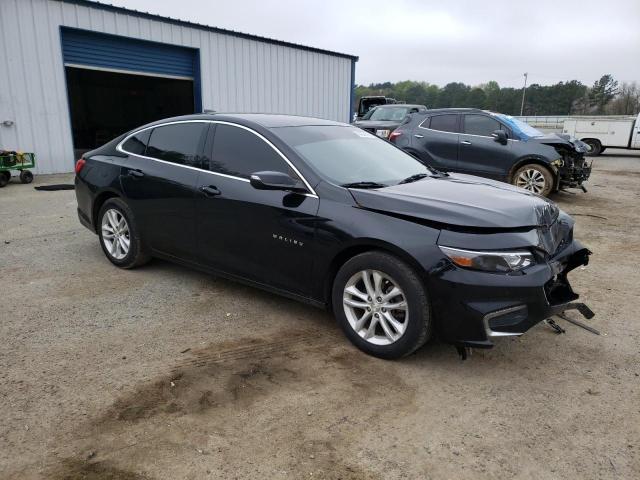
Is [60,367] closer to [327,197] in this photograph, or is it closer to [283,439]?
[283,439]

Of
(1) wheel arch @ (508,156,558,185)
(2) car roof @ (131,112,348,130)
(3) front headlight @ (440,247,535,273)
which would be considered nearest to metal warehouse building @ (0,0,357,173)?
(2) car roof @ (131,112,348,130)

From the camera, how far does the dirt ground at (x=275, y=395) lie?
2426 millimetres

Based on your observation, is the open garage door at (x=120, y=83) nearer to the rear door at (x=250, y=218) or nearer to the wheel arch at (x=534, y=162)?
the wheel arch at (x=534, y=162)

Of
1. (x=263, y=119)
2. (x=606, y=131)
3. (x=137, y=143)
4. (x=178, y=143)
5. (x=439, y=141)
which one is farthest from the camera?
(x=606, y=131)

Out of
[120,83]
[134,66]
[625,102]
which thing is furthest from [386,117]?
[625,102]

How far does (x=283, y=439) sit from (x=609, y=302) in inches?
133

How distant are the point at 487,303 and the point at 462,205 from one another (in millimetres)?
670

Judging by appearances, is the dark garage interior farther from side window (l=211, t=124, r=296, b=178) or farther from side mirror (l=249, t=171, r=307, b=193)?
side mirror (l=249, t=171, r=307, b=193)

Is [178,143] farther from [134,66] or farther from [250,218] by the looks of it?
[134,66]

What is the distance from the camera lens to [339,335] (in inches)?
148

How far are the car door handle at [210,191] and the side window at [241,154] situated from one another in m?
0.16

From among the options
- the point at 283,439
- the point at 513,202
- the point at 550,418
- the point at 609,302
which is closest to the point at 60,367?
the point at 283,439

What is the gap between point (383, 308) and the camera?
3.30 metres

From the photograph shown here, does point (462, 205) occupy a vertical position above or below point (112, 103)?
below
